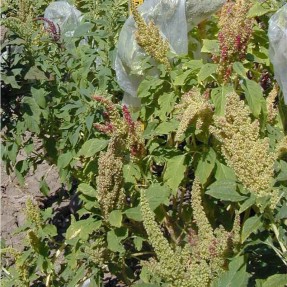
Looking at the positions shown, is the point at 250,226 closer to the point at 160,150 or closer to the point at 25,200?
the point at 160,150

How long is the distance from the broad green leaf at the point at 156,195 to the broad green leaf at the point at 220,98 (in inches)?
15.0

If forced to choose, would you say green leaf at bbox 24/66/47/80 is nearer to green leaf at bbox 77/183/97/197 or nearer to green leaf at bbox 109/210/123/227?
green leaf at bbox 77/183/97/197

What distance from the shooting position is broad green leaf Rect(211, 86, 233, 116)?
2.73 metres

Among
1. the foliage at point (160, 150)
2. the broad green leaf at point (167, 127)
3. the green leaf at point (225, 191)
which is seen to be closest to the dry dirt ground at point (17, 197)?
the foliage at point (160, 150)

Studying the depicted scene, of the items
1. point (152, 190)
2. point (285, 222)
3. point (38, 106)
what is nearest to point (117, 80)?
point (38, 106)

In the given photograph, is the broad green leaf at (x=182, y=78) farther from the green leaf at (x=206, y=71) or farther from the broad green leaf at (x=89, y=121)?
the broad green leaf at (x=89, y=121)

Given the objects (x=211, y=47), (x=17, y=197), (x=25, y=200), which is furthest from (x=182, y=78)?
(x=17, y=197)

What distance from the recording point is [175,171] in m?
2.84

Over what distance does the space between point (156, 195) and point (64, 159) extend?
0.82 metres

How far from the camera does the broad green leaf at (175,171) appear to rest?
2836 mm

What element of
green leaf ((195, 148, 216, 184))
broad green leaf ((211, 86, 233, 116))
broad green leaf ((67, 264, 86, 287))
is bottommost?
broad green leaf ((67, 264, 86, 287))

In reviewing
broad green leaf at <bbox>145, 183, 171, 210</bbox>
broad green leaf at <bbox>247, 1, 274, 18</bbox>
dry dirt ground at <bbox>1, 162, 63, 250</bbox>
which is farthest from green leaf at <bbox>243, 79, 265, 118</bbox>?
dry dirt ground at <bbox>1, 162, 63, 250</bbox>

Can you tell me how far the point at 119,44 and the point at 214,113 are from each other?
836 millimetres

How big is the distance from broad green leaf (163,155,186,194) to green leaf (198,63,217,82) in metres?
0.36
